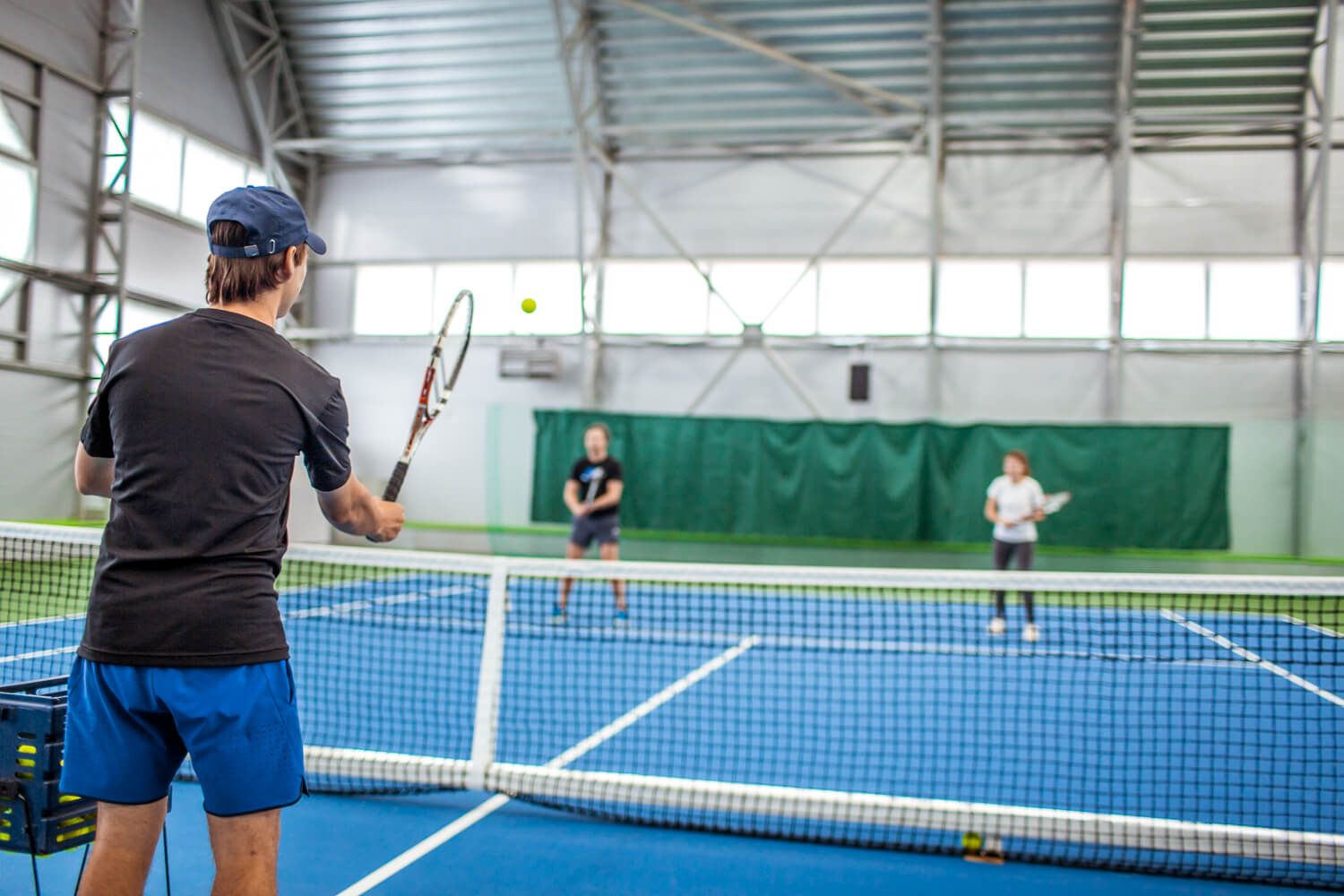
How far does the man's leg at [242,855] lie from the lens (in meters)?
1.50

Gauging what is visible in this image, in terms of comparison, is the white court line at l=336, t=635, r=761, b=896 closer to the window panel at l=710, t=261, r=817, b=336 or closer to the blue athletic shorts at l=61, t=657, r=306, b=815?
the blue athletic shorts at l=61, t=657, r=306, b=815

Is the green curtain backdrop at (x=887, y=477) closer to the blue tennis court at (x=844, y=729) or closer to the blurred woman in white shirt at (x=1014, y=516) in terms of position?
the blurred woman in white shirt at (x=1014, y=516)

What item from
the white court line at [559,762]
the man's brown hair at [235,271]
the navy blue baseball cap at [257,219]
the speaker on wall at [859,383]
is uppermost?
the speaker on wall at [859,383]

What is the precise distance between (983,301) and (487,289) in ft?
23.2

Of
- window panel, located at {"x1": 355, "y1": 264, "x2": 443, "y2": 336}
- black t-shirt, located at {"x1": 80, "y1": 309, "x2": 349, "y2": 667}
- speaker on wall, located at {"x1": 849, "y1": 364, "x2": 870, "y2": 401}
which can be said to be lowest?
black t-shirt, located at {"x1": 80, "y1": 309, "x2": 349, "y2": 667}

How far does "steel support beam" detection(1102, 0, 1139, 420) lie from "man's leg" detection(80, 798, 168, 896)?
13.3 metres

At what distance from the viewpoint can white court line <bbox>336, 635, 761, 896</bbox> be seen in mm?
2832

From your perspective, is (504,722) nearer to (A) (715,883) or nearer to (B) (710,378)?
(A) (715,883)

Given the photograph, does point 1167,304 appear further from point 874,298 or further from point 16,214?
point 16,214

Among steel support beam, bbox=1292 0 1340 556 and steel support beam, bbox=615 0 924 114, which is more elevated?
steel support beam, bbox=615 0 924 114

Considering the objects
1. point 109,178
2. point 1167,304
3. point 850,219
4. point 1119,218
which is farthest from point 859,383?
point 109,178

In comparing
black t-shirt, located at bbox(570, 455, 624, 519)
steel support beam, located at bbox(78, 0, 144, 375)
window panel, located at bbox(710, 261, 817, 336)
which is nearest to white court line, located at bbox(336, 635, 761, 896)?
black t-shirt, located at bbox(570, 455, 624, 519)

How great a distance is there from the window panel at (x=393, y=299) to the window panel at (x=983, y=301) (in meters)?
7.48

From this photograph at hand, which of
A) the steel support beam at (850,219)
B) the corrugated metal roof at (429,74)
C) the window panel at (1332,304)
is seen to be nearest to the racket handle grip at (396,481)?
the steel support beam at (850,219)
